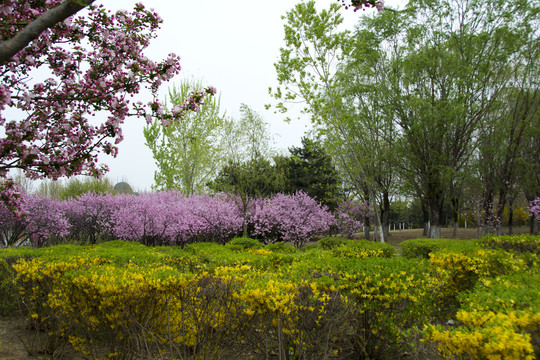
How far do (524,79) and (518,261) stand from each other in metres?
15.9

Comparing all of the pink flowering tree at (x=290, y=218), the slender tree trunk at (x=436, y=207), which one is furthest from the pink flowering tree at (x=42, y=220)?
the slender tree trunk at (x=436, y=207)

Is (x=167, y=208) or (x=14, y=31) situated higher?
(x=14, y=31)

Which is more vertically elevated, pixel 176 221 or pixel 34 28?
pixel 34 28

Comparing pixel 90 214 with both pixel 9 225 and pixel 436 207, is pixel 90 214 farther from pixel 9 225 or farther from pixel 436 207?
pixel 436 207

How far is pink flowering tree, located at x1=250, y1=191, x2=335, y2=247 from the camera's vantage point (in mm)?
15992

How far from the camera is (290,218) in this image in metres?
16.2

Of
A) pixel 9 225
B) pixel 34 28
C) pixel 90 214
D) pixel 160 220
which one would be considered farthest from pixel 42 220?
pixel 34 28

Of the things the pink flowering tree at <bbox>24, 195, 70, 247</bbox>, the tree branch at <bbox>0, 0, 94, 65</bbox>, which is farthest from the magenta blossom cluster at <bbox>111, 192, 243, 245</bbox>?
the tree branch at <bbox>0, 0, 94, 65</bbox>

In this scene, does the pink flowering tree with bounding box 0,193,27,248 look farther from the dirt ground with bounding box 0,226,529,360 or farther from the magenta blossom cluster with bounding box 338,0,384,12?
the magenta blossom cluster with bounding box 338,0,384,12

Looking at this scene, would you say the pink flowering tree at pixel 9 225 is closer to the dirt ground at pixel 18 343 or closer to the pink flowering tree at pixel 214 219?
the pink flowering tree at pixel 214 219

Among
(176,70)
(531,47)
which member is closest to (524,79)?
(531,47)

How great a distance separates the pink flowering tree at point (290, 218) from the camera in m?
16.0

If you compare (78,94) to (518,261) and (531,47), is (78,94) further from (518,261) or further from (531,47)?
(531,47)

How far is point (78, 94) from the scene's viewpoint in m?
3.56
